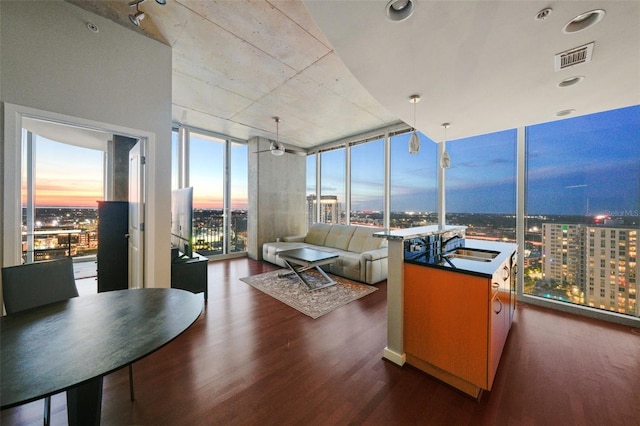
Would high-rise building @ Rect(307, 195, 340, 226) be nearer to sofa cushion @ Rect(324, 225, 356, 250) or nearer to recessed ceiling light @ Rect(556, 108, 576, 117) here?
sofa cushion @ Rect(324, 225, 356, 250)

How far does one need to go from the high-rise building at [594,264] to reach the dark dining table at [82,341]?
4298 mm

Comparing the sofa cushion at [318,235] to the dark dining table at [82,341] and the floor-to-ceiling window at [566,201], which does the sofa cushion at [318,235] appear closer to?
Result: the floor-to-ceiling window at [566,201]

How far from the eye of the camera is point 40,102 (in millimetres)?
2008

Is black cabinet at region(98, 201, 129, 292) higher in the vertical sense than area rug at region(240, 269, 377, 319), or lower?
higher

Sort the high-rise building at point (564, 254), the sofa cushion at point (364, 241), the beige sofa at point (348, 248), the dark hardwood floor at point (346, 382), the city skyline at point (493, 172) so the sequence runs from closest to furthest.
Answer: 1. the dark hardwood floor at point (346, 382)
2. the city skyline at point (493, 172)
3. the high-rise building at point (564, 254)
4. the beige sofa at point (348, 248)
5. the sofa cushion at point (364, 241)

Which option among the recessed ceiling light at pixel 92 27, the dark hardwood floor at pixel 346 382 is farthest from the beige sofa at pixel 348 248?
the recessed ceiling light at pixel 92 27

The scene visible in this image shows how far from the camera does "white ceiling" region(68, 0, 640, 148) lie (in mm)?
1439

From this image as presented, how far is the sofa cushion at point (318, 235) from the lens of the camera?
5785 mm


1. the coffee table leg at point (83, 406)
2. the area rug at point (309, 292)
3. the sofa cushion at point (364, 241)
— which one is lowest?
the area rug at point (309, 292)

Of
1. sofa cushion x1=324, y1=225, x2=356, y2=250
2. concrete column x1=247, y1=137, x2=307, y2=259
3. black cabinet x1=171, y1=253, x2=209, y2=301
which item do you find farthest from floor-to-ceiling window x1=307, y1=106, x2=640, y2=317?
black cabinet x1=171, y1=253, x2=209, y2=301

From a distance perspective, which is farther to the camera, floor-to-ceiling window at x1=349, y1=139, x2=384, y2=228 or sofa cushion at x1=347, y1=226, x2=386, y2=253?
floor-to-ceiling window at x1=349, y1=139, x2=384, y2=228

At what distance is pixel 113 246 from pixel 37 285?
6.11 feet

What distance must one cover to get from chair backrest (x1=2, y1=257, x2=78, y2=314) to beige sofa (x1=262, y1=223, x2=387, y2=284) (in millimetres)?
3413

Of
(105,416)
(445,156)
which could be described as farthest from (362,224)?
(105,416)
